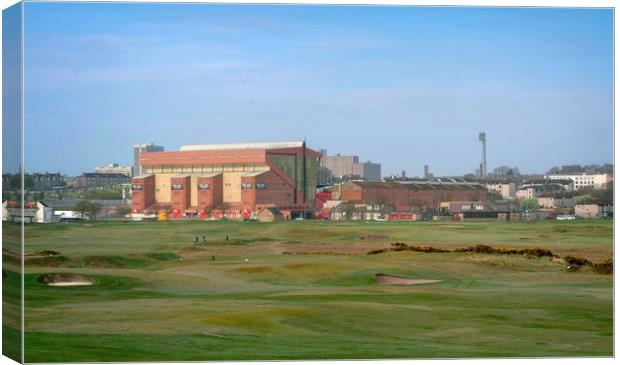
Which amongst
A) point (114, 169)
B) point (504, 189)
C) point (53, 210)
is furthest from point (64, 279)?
point (504, 189)

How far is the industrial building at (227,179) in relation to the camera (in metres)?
36.9

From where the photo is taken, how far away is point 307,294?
28.7 m

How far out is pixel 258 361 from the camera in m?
24.0

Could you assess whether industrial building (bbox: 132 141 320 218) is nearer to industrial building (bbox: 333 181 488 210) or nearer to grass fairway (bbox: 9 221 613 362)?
grass fairway (bbox: 9 221 613 362)

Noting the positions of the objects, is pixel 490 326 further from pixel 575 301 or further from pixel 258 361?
pixel 258 361

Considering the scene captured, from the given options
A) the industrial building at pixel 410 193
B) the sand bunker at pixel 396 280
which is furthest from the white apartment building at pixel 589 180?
the sand bunker at pixel 396 280

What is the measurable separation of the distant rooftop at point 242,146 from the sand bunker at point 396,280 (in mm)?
6558

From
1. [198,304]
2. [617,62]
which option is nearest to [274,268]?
[198,304]

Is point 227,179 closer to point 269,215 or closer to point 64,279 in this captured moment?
point 269,215

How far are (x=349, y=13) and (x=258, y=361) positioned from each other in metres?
8.98

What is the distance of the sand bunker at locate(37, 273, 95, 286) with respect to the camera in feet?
98.6

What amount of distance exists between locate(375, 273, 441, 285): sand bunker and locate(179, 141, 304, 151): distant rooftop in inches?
258

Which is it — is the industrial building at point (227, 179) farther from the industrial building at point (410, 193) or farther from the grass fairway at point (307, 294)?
the industrial building at point (410, 193)

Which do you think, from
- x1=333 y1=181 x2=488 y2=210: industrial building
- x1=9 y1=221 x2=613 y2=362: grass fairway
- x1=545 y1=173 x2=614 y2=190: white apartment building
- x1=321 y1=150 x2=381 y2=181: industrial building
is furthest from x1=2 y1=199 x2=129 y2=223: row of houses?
x1=545 y1=173 x2=614 y2=190: white apartment building
